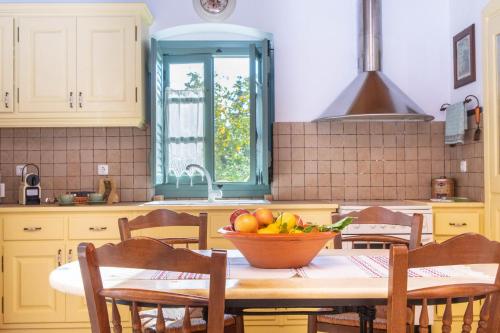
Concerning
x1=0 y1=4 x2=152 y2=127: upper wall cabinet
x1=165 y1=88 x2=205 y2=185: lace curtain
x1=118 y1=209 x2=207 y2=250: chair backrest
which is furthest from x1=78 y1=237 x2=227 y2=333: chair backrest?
x1=165 y1=88 x2=205 y2=185: lace curtain

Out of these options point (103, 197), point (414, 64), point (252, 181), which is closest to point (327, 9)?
point (414, 64)

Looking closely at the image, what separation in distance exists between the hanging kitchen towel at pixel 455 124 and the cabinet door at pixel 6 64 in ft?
10.1

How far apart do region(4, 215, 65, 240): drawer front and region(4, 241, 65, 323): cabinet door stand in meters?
0.04

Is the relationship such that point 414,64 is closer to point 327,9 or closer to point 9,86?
point 327,9

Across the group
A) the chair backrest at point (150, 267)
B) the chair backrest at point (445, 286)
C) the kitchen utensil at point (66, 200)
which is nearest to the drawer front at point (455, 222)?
the chair backrest at point (445, 286)

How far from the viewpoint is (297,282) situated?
5.02 feet

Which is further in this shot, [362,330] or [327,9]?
[327,9]

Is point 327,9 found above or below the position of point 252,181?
above

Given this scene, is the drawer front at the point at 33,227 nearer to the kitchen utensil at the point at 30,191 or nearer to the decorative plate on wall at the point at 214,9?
the kitchen utensil at the point at 30,191

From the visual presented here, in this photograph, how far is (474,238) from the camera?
130 centimetres

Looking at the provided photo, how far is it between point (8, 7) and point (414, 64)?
9.78ft

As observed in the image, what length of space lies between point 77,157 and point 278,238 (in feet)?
9.62

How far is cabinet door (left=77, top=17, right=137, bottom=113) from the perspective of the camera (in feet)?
12.6

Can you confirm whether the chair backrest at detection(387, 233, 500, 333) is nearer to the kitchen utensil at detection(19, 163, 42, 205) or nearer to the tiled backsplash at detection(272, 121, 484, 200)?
the tiled backsplash at detection(272, 121, 484, 200)
